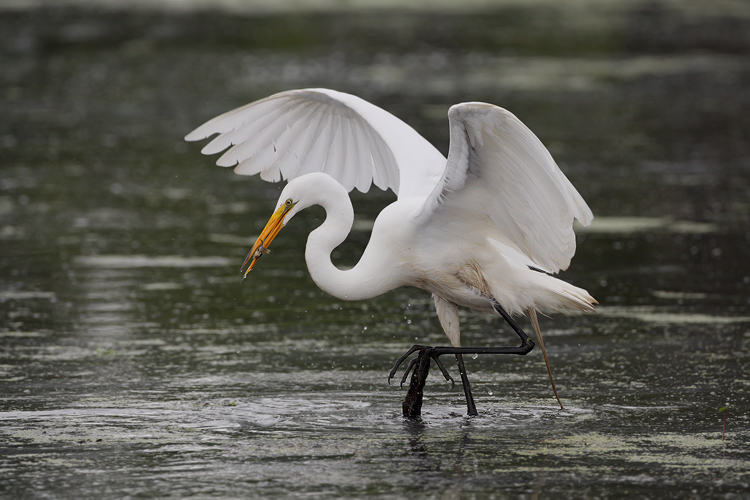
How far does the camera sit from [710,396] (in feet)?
21.2

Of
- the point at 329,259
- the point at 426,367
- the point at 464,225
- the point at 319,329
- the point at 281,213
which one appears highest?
the point at 281,213

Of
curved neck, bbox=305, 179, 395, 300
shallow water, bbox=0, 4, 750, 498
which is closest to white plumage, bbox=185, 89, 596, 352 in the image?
curved neck, bbox=305, 179, 395, 300

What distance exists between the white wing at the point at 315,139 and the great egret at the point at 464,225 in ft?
0.11

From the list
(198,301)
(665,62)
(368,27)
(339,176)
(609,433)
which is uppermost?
(368,27)

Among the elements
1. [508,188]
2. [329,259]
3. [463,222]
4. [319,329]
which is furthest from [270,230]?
[319,329]

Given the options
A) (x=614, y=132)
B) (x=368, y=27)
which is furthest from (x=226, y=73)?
(x=368, y=27)

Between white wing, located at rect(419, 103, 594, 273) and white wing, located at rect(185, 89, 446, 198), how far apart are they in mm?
951

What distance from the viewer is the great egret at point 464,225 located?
19.8ft

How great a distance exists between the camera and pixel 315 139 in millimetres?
7918

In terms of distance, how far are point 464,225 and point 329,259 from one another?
0.81 metres

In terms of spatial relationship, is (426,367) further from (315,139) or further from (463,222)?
(315,139)

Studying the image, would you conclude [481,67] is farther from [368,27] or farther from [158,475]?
[158,475]

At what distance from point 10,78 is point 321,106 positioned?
14116mm

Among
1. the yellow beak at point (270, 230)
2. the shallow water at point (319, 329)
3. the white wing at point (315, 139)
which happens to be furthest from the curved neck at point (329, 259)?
the white wing at point (315, 139)
